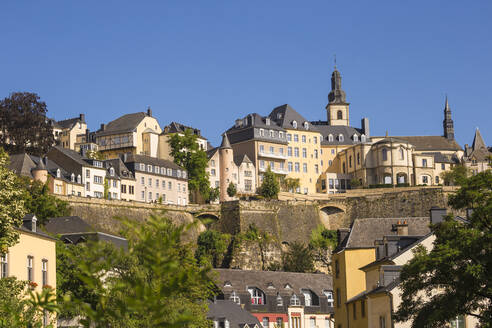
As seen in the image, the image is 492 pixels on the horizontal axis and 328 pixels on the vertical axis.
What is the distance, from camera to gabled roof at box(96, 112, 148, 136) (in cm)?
13206

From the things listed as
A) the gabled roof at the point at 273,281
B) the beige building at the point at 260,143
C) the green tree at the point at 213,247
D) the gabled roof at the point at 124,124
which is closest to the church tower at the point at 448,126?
the beige building at the point at 260,143

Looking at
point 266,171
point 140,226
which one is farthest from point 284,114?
point 140,226

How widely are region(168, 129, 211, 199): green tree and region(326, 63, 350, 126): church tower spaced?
37.7 meters

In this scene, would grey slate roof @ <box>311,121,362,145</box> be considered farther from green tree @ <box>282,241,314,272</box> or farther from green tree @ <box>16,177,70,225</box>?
green tree @ <box>16,177,70,225</box>

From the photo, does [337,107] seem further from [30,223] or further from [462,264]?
[462,264]

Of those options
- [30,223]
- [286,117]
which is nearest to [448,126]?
[286,117]

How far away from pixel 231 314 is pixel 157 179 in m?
49.4

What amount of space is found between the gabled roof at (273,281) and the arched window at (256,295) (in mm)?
402

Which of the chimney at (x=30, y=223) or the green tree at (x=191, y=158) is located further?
the green tree at (x=191, y=158)

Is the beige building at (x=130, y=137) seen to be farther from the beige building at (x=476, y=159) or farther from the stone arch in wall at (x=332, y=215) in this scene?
the beige building at (x=476, y=159)

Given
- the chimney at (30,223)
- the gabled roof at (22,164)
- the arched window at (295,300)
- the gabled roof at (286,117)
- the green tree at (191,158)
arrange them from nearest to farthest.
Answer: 1. the chimney at (30,223)
2. the arched window at (295,300)
3. the gabled roof at (22,164)
4. the green tree at (191,158)
5. the gabled roof at (286,117)

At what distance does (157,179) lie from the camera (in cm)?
11625

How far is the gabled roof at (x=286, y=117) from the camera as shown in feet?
457

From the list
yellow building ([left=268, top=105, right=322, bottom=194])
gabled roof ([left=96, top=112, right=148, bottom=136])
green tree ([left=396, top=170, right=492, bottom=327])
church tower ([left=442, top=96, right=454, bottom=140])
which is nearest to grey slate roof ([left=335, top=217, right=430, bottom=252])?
green tree ([left=396, top=170, right=492, bottom=327])
